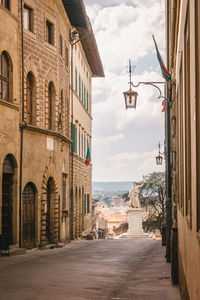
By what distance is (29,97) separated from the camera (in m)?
23.1

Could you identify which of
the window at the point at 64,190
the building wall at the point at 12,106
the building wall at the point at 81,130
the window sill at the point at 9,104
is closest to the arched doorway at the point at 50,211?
the window at the point at 64,190

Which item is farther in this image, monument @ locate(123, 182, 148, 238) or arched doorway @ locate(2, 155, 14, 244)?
monument @ locate(123, 182, 148, 238)

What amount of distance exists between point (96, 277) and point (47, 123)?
12.8 meters

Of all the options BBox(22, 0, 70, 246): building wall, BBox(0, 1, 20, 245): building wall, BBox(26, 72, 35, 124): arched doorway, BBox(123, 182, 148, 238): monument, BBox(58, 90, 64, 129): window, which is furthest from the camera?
BBox(123, 182, 148, 238): monument

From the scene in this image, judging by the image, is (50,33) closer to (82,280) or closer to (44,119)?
(44,119)

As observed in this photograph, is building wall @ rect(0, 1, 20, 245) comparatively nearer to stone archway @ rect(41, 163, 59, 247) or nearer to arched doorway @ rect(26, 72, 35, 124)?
arched doorway @ rect(26, 72, 35, 124)

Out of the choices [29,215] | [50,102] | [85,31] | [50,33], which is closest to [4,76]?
[29,215]

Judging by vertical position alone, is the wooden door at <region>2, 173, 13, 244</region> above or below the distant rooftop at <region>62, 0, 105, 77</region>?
below

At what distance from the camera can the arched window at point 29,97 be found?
74.8ft

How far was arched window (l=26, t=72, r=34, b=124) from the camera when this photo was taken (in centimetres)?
2281

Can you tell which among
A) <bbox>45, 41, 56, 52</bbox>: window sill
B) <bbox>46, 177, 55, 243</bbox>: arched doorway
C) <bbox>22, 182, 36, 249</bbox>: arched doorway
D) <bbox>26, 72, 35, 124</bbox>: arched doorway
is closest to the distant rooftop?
<bbox>45, 41, 56, 52</bbox>: window sill

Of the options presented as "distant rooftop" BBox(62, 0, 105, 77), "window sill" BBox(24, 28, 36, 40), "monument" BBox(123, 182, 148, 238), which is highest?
"distant rooftop" BBox(62, 0, 105, 77)

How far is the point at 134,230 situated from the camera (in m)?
44.6

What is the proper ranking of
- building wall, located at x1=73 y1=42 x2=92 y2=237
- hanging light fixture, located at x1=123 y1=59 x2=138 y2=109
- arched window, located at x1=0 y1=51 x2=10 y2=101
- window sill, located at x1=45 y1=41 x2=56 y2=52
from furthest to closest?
building wall, located at x1=73 y1=42 x2=92 y2=237 → window sill, located at x1=45 y1=41 x2=56 y2=52 → arched window, located at x1=0 y1=51 x2=10 y2=101 → hanging light fixture, located at x1=123 y1=59 x2=138 y2=109
